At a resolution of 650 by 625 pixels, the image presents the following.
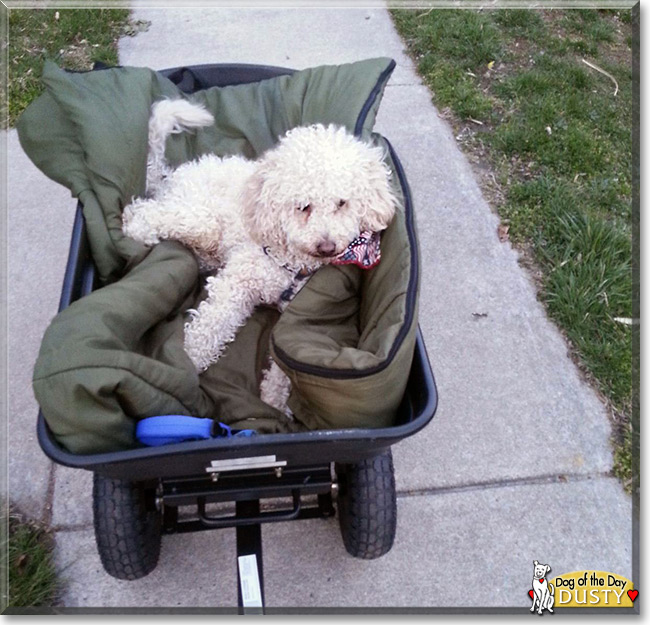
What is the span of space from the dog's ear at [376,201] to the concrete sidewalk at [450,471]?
2.70 ft

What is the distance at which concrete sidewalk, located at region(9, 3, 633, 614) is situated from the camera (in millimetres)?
2023

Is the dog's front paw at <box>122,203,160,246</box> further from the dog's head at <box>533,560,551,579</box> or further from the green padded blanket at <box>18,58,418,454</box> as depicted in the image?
the dog's head at <box>533,560,551,579</box>

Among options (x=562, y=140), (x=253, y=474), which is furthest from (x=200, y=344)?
(x=562, y=140)

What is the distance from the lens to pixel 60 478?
2215mm

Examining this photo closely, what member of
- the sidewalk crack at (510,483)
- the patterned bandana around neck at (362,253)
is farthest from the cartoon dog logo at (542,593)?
the patterned bandana around neck at (362,253)

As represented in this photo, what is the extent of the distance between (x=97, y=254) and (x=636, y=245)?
244 cm

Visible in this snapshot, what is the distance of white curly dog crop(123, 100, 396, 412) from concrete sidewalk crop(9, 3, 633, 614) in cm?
60

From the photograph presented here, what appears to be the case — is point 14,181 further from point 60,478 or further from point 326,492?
point 326,492

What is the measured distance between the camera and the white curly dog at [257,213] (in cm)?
201

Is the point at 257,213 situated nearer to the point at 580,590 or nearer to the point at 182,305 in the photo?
the point at 182,305

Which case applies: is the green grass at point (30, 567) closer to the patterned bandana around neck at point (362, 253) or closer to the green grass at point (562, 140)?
the patterned bandana around neck at point (362, 253)

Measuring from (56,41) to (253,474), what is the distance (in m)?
3.68

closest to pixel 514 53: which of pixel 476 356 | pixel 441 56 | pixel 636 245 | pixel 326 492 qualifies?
pixel 441 56

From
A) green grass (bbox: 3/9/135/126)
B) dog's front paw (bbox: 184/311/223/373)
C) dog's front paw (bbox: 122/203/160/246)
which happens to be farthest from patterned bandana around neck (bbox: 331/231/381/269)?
green grass (bbox: 3/9/135/126)
